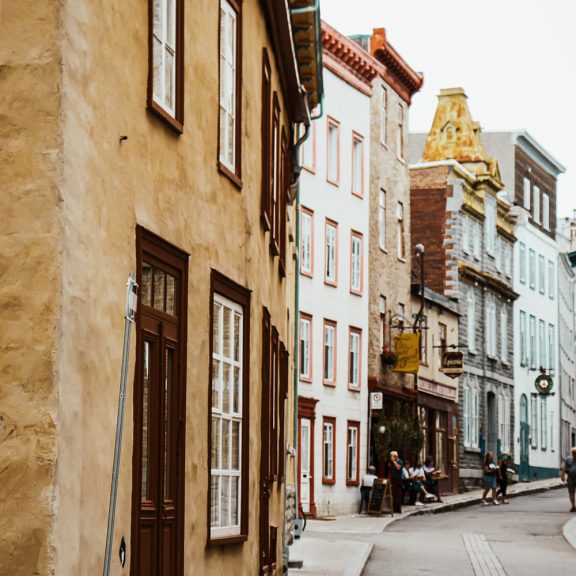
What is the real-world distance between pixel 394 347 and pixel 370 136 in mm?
6566

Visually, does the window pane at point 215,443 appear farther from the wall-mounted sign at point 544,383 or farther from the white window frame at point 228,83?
the wall-mounted sign at point 544,383

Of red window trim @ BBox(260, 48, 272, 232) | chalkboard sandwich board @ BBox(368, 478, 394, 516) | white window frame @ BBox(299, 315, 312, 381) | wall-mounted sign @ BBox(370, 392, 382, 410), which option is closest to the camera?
red window trim @ BBox(260, 48, 272, 232)

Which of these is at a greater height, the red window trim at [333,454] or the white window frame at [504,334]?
the white window frame at [504,334]

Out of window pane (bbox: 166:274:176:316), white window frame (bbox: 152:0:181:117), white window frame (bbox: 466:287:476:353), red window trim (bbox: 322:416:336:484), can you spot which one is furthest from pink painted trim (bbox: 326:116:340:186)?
window pane (bbox: 166:274:176:316)

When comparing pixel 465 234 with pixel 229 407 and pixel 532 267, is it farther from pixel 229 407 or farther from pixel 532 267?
pixel 229 407

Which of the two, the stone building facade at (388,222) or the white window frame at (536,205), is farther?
the white window frame at (536,205)

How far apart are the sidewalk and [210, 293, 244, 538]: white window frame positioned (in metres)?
7.12

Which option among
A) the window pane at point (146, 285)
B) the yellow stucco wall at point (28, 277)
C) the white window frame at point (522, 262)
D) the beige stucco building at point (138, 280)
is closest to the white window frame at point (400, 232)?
the white window frame at point (522, 262)

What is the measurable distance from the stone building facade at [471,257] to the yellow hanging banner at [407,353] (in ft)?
34.4

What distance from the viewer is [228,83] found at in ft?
41.7

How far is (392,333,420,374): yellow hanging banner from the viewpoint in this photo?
4375 cm

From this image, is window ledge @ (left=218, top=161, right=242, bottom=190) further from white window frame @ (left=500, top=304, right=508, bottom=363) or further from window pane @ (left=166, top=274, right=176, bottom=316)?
white window frame @ (left=500, top=304, right=508, bottom=363)

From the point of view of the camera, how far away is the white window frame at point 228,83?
12375 millimetres

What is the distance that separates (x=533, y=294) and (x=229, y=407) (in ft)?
189
